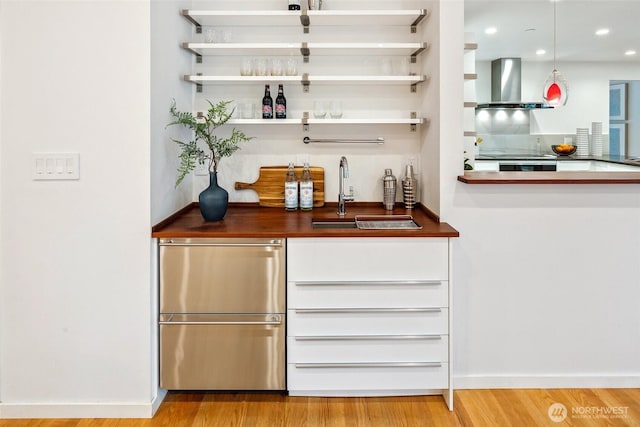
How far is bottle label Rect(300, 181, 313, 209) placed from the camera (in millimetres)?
2979

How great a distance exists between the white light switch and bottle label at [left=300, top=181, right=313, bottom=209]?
1.21m

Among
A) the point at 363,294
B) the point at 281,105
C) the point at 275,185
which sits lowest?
the point at 363,294

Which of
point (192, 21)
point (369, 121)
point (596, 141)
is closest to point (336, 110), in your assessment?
point (369, 121)

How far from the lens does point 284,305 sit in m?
2.38

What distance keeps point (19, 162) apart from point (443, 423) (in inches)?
86.1

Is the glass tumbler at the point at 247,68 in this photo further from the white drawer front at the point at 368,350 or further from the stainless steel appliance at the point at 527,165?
the stainless steel appliance at the point at 527,165

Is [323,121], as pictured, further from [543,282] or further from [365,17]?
[543,282]

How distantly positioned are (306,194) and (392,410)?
1.25 meters

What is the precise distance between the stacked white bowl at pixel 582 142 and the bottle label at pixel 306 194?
6.05m

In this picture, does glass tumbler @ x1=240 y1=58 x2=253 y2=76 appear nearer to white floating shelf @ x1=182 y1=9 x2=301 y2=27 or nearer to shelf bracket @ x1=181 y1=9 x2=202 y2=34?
white floating shelf @ x1=182 y1=9 x2=301 y2=27

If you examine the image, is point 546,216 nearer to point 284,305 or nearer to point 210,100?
point 284,305

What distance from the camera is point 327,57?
10.2 ft

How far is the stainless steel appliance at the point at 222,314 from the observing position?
A: 92.7 inches

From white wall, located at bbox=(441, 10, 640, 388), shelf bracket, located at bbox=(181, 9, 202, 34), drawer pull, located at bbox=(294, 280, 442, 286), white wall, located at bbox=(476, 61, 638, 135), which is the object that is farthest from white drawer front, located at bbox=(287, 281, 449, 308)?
white wall, located at bbox=(476, 61, 638, 135)
